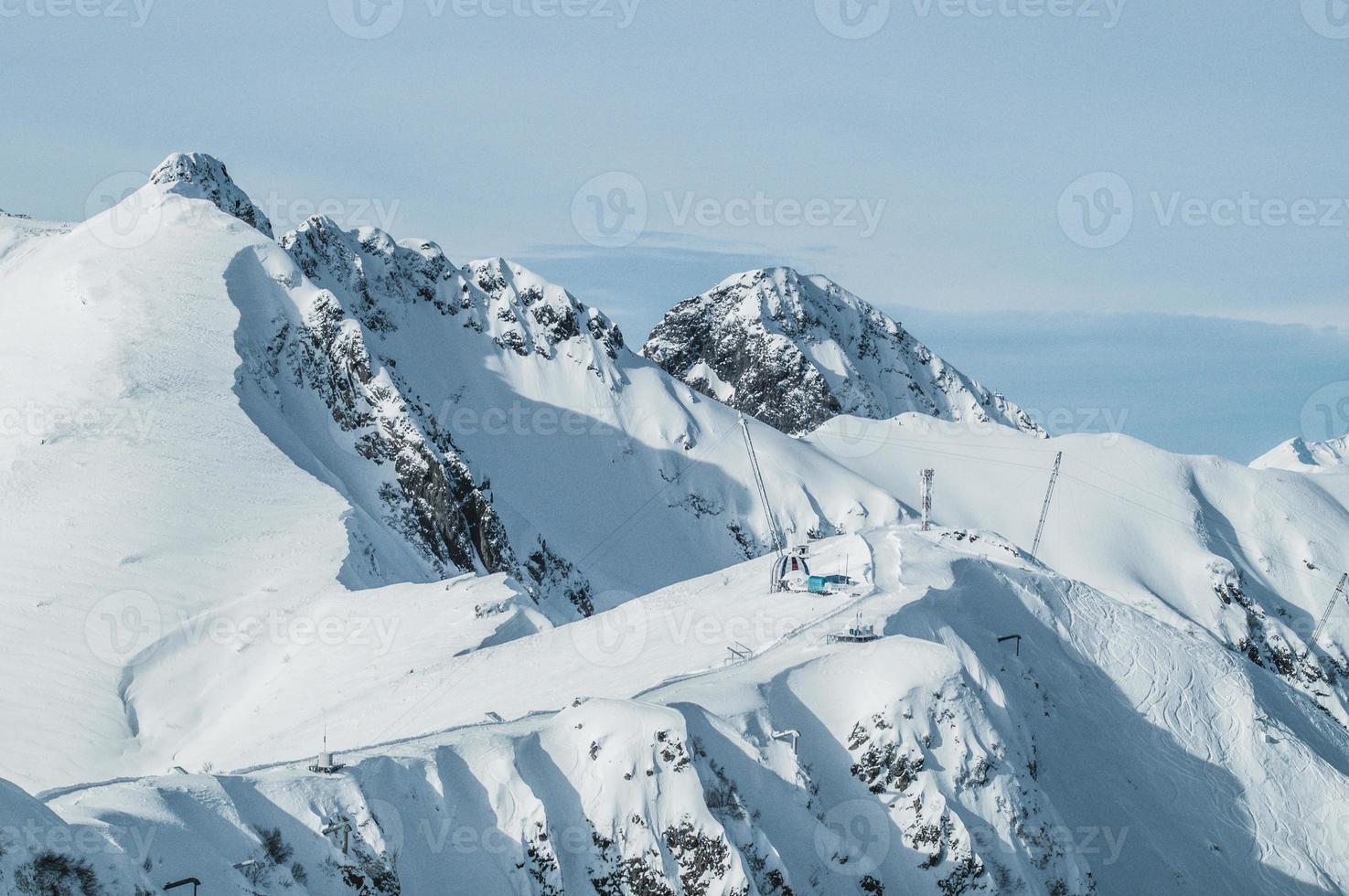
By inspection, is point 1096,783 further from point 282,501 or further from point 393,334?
point 393,334

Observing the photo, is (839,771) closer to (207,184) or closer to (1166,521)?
(207,184)

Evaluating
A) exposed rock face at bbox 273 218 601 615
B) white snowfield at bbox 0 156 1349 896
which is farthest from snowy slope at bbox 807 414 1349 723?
exposed rock face at bbox 273 218 601 615

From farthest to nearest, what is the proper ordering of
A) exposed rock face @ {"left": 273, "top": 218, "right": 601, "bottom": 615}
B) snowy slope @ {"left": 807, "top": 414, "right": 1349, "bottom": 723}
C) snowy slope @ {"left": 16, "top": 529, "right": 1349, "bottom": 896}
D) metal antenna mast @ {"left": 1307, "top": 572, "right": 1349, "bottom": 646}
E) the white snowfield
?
metal antenna mast @ {"left": 1307, "top": 572, "right": 1349, "bottom": 646} < snowy slope @ {"left": 807, "top": 414, "right": 1349, "bottom": 723} < exposed rock face @ {"left": 273, "top": 218, "right": 601, "bottom": 615} < the white snowfield < snowy slope @ {"left": 16, "top": 529, "right": 1349, "bottom": 896}

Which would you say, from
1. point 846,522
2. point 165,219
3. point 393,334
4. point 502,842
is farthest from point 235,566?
point 846,522

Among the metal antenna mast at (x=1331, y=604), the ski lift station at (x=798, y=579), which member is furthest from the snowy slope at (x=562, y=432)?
the metal antenna mast at (x=1331, y=604)

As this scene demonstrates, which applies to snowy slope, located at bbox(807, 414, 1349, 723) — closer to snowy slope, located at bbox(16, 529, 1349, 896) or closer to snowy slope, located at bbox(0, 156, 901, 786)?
snowy slope, located at bbox(0, 156, 901, 786)

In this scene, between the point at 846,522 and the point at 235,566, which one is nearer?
the point at 235,566
